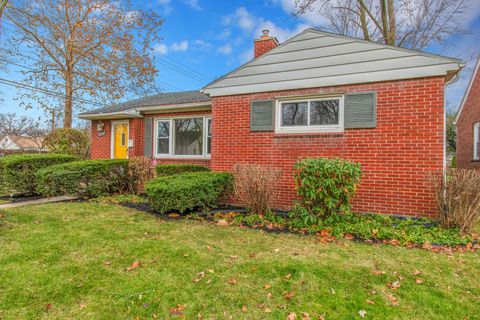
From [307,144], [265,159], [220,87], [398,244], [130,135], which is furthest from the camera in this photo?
[130,135]

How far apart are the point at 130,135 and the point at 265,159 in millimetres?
6205

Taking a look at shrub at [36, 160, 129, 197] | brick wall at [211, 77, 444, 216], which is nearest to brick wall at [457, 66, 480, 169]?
brick wall at [211, 77, 444, 216]

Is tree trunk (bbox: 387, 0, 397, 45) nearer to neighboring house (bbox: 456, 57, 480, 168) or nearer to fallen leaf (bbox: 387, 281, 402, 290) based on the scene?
neighboring house (bbox: 456, 57, 480, 168)

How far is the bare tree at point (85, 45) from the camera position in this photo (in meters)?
16.6

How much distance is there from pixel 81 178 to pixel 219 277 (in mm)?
6189

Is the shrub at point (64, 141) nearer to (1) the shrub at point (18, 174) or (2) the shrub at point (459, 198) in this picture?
(1) the shrub at point (18, 174)

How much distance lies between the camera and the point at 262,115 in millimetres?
6551

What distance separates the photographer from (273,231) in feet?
15.8

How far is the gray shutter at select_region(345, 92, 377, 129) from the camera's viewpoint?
18.0 ft

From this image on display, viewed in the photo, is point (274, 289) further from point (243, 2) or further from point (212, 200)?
point (243, 2)

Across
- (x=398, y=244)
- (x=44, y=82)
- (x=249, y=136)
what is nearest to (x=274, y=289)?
(x=398, y=244)

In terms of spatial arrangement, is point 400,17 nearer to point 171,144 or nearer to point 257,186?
point 171,144

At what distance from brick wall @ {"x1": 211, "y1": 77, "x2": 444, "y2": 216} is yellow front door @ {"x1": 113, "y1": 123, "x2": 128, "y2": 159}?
6773 mm

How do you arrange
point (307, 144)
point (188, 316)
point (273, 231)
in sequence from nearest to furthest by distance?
point (188, 316)
point (273, 231)
point (307, 144)
